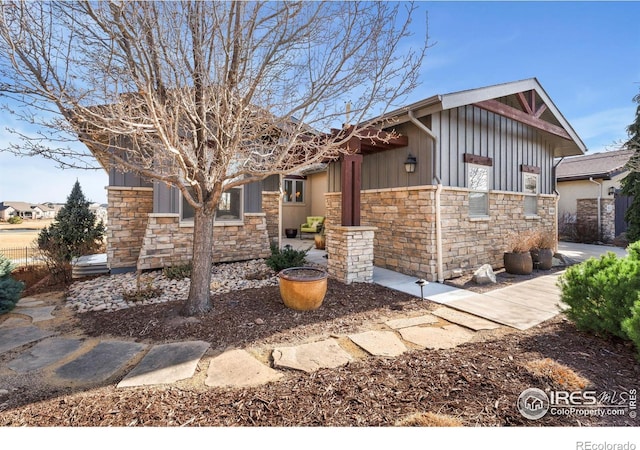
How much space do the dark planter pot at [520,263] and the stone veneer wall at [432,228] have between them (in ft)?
1.97

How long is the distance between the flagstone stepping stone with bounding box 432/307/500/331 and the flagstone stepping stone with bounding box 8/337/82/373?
4.45m

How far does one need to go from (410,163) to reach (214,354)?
205 inches

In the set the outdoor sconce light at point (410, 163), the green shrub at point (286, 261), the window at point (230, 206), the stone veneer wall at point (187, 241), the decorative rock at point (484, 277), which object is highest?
the outdoor sconce light at point (410, 163)

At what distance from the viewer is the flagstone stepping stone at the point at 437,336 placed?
311 centimetres

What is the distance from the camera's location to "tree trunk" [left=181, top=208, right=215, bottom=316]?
12.6ft

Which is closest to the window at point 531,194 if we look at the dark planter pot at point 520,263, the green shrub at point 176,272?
the dark planter pot at point 520,263

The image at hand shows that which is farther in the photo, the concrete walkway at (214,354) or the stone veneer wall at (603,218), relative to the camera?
the stone veneer wall at (603,218)

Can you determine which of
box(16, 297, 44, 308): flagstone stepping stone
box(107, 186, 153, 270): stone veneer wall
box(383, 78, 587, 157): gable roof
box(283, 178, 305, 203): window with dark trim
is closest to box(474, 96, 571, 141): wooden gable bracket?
box(383, 78, 587, 157): gable roof

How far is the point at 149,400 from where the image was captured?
2105mm

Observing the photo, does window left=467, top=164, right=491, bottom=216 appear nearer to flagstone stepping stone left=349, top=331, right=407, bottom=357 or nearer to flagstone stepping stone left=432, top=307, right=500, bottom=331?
flagstone stepping stone left=432, top=307, right=500, bottom=331

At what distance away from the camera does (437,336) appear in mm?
3334

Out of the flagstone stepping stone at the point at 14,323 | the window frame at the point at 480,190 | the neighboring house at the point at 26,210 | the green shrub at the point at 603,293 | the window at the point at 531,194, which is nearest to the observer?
the green shrub at the point at 603,293

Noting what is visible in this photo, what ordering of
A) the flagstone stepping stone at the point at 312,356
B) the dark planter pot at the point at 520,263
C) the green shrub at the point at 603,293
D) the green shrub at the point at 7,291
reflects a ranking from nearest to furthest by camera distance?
the flagstone stepping stone at the point at 312,356 → the green shrub at the point at 603,293 → the green shrub at the point at 7,291 → the dark planter pot at the point at 520,263

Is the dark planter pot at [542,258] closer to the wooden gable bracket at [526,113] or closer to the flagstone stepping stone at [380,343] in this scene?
the wooden gable bracket at [526,113]
